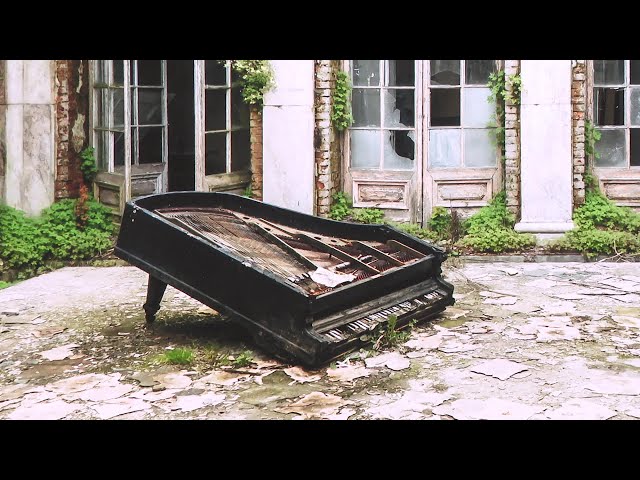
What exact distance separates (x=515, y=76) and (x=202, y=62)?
132 inches

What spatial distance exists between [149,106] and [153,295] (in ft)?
11.7

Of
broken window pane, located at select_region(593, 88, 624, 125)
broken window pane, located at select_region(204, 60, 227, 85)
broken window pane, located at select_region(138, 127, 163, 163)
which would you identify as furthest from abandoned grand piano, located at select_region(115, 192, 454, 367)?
broken window pane, located at select_region(593, 88, 624, 125)

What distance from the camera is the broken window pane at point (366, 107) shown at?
10273 mm

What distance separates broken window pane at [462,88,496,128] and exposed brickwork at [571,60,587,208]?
872mm

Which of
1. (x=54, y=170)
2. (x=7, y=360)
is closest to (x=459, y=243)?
(x=54, y=170)

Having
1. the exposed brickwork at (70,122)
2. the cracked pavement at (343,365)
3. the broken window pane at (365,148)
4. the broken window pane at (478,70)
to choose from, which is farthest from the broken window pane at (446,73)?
the exposed brickwork at (70,122)

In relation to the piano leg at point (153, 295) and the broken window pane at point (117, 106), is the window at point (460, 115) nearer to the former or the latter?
the broken window pane at point (117, 106)

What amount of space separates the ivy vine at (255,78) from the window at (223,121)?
0.84 ft

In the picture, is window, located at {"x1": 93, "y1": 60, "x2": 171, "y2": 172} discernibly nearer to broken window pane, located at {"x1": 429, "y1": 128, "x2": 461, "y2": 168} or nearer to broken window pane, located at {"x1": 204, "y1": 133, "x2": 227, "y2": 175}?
broken window pane, located at {"x1": 204, "y1": 133, "x2": 227, "y2": 175}

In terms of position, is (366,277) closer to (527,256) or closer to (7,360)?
(7,360)

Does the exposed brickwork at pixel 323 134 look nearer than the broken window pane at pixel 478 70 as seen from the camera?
Yes

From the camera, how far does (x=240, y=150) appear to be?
10.6 metres

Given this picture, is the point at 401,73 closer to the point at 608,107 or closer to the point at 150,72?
the point at 608,107

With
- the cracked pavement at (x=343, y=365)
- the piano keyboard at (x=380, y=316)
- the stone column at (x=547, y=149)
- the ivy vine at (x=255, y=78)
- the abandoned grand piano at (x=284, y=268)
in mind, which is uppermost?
the ivy vine at (x=255, y=78)
